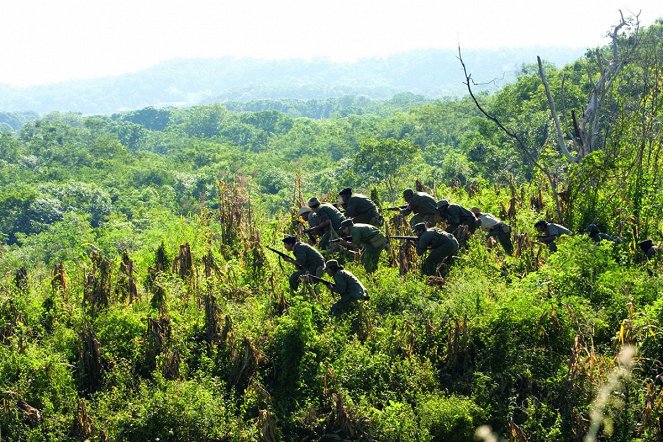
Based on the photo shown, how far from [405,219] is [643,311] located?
5.21m

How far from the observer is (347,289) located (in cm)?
995

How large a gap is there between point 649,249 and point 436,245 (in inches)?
122

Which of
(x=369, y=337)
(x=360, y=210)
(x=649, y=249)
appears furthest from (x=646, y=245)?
(x=360, y=210)

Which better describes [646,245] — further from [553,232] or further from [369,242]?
[369,242]

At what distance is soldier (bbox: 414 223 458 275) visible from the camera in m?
11.2

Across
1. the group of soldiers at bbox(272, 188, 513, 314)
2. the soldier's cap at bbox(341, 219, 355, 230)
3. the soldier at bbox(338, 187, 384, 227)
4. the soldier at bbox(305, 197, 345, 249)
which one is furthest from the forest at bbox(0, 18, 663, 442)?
the soldier at bbox(305, 197, 345, 249)

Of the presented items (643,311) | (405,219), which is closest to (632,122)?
(405,219)

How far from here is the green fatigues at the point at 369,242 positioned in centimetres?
1148

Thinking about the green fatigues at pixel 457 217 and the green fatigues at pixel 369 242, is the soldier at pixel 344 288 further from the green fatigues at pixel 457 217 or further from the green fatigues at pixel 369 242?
the green fatigues at pixel 457 217

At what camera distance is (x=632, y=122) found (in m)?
13.1

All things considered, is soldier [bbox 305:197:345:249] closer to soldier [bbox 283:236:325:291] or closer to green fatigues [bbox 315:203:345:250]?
green fatigues [bbox 315:203:345:250]

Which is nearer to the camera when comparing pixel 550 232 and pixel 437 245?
pixel 437 245

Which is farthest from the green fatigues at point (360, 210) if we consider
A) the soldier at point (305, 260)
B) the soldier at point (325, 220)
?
the soldier at point (305, 260)

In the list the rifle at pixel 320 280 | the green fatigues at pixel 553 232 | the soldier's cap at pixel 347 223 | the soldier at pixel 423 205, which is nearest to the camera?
the rifle at pixel 320 280
